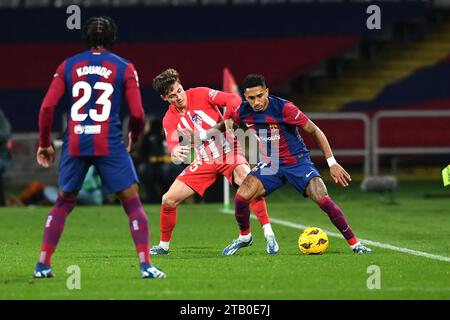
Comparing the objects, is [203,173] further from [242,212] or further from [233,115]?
[233,115]

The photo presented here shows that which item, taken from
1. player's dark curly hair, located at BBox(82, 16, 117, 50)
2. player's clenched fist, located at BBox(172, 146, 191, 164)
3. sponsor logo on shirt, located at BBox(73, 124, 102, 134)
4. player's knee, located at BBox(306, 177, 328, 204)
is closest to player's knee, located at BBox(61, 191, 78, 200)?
sponsor logo on shirt, located at BBox(73, 124, 102, 134)

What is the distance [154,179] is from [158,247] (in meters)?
9.81

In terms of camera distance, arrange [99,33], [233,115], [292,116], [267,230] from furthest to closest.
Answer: [267,230]
[233,115]
[292,116]
[99,33]

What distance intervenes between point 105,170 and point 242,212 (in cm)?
291

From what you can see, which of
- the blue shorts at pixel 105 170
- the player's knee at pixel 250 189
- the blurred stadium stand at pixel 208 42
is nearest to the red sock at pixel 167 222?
the player's knee at pixel 250 189

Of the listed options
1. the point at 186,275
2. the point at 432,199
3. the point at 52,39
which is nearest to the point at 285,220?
the point at 432,199

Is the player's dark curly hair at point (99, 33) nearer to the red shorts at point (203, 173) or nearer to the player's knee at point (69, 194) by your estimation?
the player's knee at point (69, 194)

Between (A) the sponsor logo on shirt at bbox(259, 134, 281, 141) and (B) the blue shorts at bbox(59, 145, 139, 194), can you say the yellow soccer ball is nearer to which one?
(A) the sponsor logo on shirt at bbox(259, 134, 281, 141)

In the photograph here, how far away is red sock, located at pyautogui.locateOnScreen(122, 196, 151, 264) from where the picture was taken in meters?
9.93

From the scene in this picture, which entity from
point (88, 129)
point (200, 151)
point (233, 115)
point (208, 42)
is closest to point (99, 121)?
point (88, 129)

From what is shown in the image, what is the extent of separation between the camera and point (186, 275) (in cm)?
1045

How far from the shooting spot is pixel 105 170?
9.93 m

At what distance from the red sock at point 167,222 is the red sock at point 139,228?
2844 mm
